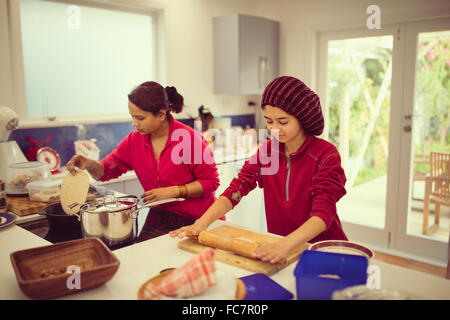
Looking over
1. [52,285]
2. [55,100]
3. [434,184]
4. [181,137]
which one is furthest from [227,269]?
[434,184]

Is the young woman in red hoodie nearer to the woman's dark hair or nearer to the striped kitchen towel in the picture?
the striped kitchen towel

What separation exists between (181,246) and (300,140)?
2.08ft

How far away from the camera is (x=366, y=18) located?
11.7 feet

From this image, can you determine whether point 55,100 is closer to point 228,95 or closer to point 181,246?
point 228,95

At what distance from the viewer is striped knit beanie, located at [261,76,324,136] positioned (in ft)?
4.79

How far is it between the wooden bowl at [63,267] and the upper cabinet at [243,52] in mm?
2871

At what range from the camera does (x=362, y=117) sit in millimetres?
3816

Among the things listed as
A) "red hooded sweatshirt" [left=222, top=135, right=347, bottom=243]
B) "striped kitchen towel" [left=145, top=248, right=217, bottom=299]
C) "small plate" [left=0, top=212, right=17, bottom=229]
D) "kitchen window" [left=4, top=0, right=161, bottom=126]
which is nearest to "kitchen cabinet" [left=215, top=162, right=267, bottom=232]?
"kitchen window" [left=4, top=0, right=161, bottom=126]

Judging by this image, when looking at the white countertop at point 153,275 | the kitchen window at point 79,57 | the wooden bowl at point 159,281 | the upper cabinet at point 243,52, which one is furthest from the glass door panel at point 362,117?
the wooden bowl at point 159,281

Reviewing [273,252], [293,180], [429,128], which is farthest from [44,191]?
[429,128]

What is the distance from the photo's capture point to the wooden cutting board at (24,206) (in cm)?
185

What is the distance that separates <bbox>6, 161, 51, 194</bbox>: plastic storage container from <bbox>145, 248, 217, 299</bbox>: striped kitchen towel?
152 cm

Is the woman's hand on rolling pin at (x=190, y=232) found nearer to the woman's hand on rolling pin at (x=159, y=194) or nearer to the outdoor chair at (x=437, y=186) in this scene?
the woman's hand on rolling pin at (x=159, y=194)

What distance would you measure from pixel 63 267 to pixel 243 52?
304 centimetres
